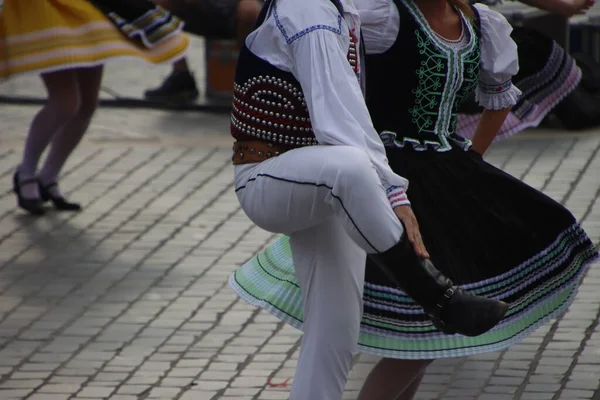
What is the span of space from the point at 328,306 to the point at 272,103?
561 mm

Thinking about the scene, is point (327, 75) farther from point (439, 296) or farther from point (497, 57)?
point (497, 57)

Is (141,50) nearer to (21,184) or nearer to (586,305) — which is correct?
(21,184)

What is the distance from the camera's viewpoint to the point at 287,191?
3102 millimetres

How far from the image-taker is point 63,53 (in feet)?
21.3

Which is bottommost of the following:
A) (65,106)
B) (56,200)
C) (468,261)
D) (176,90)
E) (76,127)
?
(176,90)

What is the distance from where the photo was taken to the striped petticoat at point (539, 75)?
14.7ft

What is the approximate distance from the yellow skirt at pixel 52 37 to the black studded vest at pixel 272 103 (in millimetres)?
3395

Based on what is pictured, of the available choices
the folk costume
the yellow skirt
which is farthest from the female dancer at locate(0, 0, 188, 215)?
the folk costume

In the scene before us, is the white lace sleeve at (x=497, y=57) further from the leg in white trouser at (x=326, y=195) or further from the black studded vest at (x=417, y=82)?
the leg in white trouser at (x=326, y=195)

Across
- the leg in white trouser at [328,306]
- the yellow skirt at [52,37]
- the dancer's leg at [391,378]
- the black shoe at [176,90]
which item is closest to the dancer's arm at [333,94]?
the leg in white trouser at [328,306]

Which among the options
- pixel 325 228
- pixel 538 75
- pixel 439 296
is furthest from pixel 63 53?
pixel 439 296

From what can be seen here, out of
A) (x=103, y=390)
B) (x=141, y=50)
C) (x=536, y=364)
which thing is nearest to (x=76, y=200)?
(x=141, y=50)

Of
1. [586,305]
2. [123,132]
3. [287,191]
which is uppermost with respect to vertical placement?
[287,191]

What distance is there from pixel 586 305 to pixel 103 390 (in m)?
2.12
